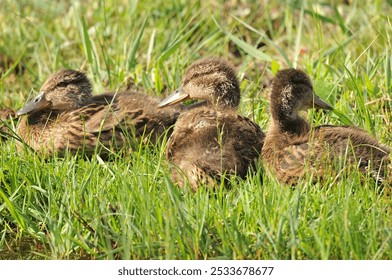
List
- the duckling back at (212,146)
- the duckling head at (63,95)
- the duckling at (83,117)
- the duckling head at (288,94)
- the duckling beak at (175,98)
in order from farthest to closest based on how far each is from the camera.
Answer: the duckling head at (63,95)
the duckling beak at (175,98)
the duckling at (83,117)
the duckling head at (288,94)
the duckling back at (212,146)

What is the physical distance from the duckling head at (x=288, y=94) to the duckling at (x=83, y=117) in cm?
100

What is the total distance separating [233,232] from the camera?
477 cm

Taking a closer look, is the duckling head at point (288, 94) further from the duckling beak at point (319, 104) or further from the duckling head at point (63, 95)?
the duckling head at point (63, 95)

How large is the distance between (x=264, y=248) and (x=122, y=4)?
5.57 m

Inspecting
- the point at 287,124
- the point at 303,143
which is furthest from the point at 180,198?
the point at 287,124

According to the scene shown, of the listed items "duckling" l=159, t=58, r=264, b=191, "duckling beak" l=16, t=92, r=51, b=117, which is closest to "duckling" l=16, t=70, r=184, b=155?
"duckling beak" l=16, t=92, r=51, b=117

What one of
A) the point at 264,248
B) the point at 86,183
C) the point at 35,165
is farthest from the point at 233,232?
the point at 35,165

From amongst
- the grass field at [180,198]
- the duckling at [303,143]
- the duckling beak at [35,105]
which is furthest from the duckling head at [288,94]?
the duckling beak at [35,105]

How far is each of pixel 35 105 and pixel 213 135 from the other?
1763mm

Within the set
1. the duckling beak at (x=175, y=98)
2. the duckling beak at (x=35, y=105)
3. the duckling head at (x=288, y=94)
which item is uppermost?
the duckling head at (x=288, y=94)

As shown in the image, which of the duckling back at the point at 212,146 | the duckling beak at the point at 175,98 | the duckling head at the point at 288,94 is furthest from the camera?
the duckling beak at the point at 175,98

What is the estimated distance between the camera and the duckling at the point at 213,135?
5.60m

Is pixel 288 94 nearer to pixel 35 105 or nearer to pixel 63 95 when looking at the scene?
pixel 63 95
